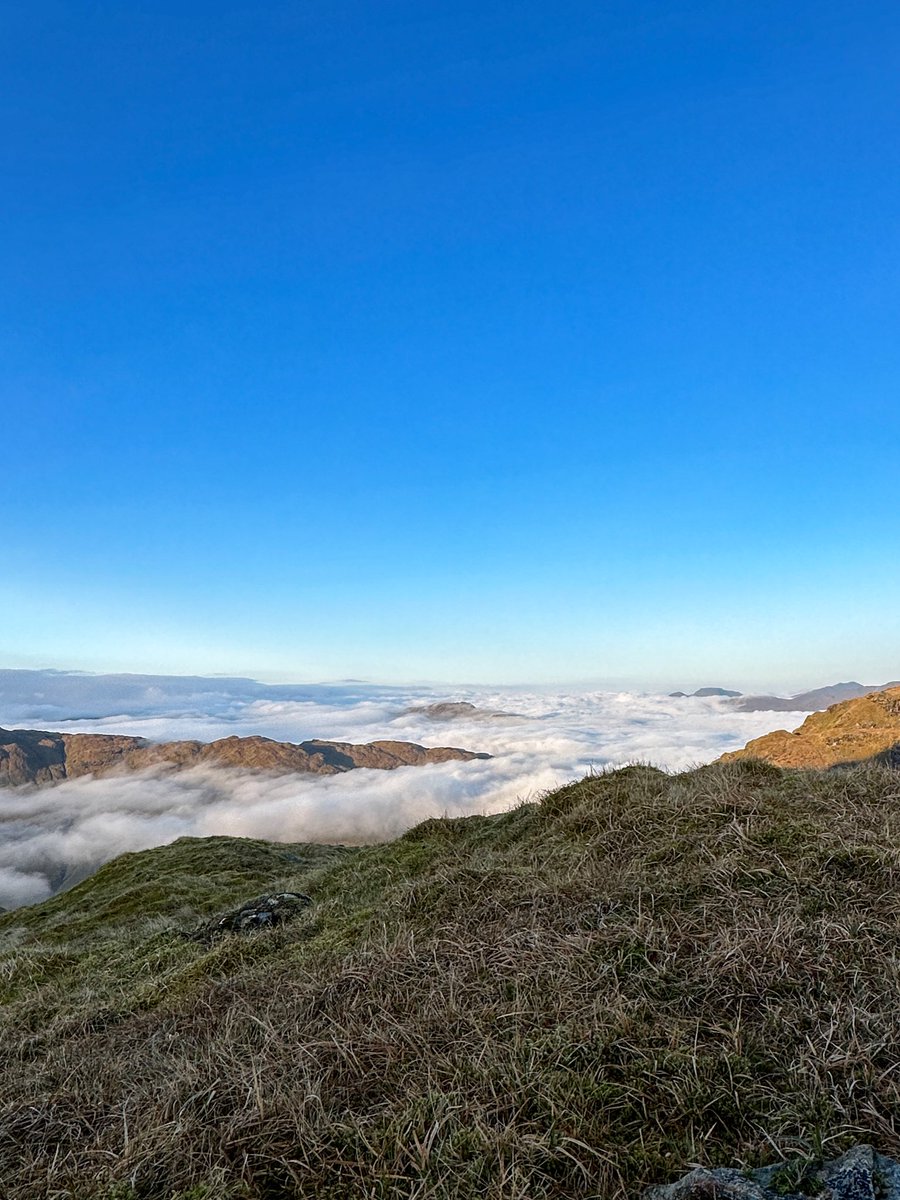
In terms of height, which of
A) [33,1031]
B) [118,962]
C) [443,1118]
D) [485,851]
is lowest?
[118,962]

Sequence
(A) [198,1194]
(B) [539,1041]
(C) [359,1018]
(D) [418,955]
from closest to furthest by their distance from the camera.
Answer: (A) [198,1194]
(B) [539,1041]
(C) [359,1018]
(D) [418,955]

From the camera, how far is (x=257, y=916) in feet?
35.0

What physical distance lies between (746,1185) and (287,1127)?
8.50 ft

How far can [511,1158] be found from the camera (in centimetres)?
355

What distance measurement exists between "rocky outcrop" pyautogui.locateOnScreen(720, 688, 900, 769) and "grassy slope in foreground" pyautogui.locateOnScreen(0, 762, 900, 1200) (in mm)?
33406

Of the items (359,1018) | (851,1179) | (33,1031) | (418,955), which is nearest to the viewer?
(851,1179)

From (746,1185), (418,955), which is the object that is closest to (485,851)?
(418,955)

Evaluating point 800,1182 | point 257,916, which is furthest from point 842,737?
point 800,1182

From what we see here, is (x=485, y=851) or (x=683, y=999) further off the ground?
(x=683, y=999)

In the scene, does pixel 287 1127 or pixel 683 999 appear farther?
pixel 683 999

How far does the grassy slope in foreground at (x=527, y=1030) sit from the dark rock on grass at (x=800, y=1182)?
21 cm

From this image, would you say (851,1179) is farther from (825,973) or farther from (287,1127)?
(287,1127)

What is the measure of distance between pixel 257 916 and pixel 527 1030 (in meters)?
7.15

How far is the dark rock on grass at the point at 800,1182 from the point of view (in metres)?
3.08
